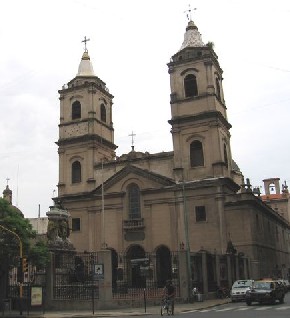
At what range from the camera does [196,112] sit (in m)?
52.5

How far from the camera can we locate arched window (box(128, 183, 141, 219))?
171 feet

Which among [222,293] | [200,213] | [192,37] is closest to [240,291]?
[222,293]

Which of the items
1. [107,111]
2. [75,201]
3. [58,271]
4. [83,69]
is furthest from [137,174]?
[58,271]

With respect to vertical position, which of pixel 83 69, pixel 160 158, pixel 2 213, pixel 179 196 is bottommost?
pixel 2 213

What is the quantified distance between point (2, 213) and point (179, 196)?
905 inches

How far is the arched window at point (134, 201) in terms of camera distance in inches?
2055

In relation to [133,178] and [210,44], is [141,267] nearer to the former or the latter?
[133,178]

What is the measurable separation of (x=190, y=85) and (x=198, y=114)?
4.06 metres

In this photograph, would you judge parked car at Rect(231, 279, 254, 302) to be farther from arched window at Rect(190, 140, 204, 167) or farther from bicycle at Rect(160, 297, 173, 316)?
arched window at Rect(190, 140, 204, 167)

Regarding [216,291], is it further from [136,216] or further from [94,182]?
[94,182]

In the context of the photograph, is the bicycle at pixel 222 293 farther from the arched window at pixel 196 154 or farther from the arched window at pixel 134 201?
the arched window at pixel 196 154

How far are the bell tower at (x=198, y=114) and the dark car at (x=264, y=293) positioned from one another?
68.1ft

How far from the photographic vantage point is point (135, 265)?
165 feet

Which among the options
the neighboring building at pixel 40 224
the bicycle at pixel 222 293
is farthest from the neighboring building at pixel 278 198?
the bicycle at pixel 222 293
